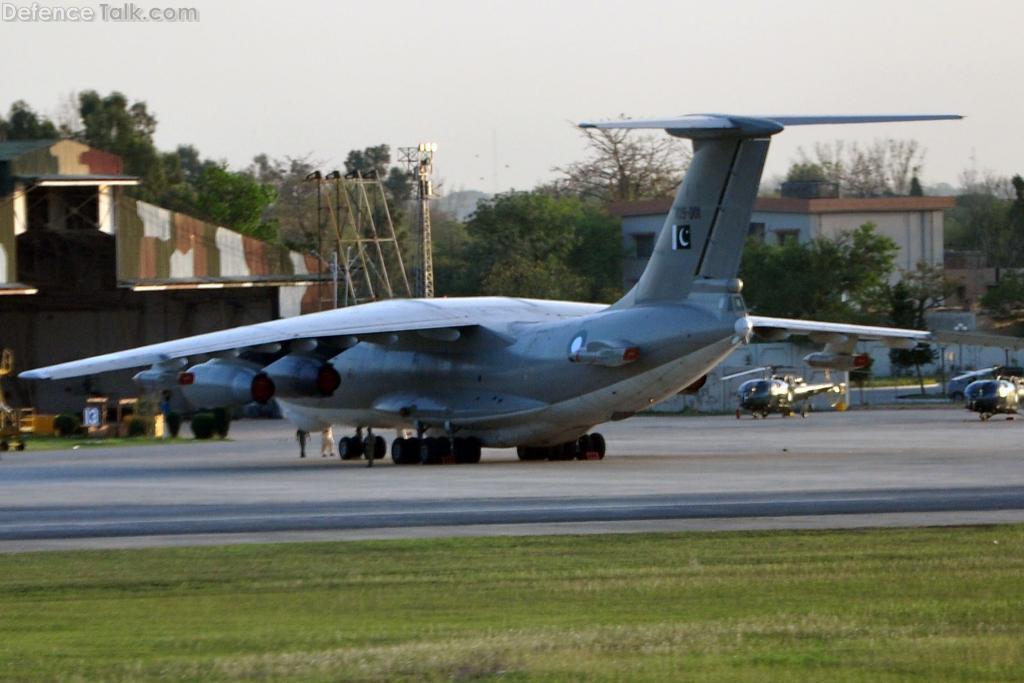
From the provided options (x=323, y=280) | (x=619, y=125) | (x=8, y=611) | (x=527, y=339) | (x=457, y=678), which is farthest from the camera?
(x=323, y=280)

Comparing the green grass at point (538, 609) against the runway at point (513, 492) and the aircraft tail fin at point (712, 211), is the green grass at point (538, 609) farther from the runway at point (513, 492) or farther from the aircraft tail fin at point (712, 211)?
the aircraft tail fin at point (712, 211)

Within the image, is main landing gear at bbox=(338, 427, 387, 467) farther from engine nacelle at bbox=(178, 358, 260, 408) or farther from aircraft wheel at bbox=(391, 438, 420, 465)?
engine nacelle at bbox=(178, 358, 260, 408)

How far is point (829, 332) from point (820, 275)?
4794 cm

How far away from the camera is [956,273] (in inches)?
3910

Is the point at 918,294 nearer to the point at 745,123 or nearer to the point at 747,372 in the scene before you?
the point at 747,372

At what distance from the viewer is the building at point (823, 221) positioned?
9156cm

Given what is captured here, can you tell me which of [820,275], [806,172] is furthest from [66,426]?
[806,172]

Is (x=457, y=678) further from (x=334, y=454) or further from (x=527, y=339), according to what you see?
(x=334, y=454)

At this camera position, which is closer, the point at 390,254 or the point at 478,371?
the point at 478,371

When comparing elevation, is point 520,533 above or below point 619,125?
below

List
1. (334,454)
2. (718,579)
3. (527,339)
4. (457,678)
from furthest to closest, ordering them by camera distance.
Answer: (334,454) < (527,339) < (718,579) < (457,678)

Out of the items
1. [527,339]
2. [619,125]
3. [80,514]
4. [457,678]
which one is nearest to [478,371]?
[527,339]

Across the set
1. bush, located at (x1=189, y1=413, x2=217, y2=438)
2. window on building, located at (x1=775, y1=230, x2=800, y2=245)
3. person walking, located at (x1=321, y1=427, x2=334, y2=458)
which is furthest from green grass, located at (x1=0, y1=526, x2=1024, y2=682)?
window on building, located at (x1=775, y1=230, x2=800, y2=245)

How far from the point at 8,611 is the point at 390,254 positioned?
9164 cm
